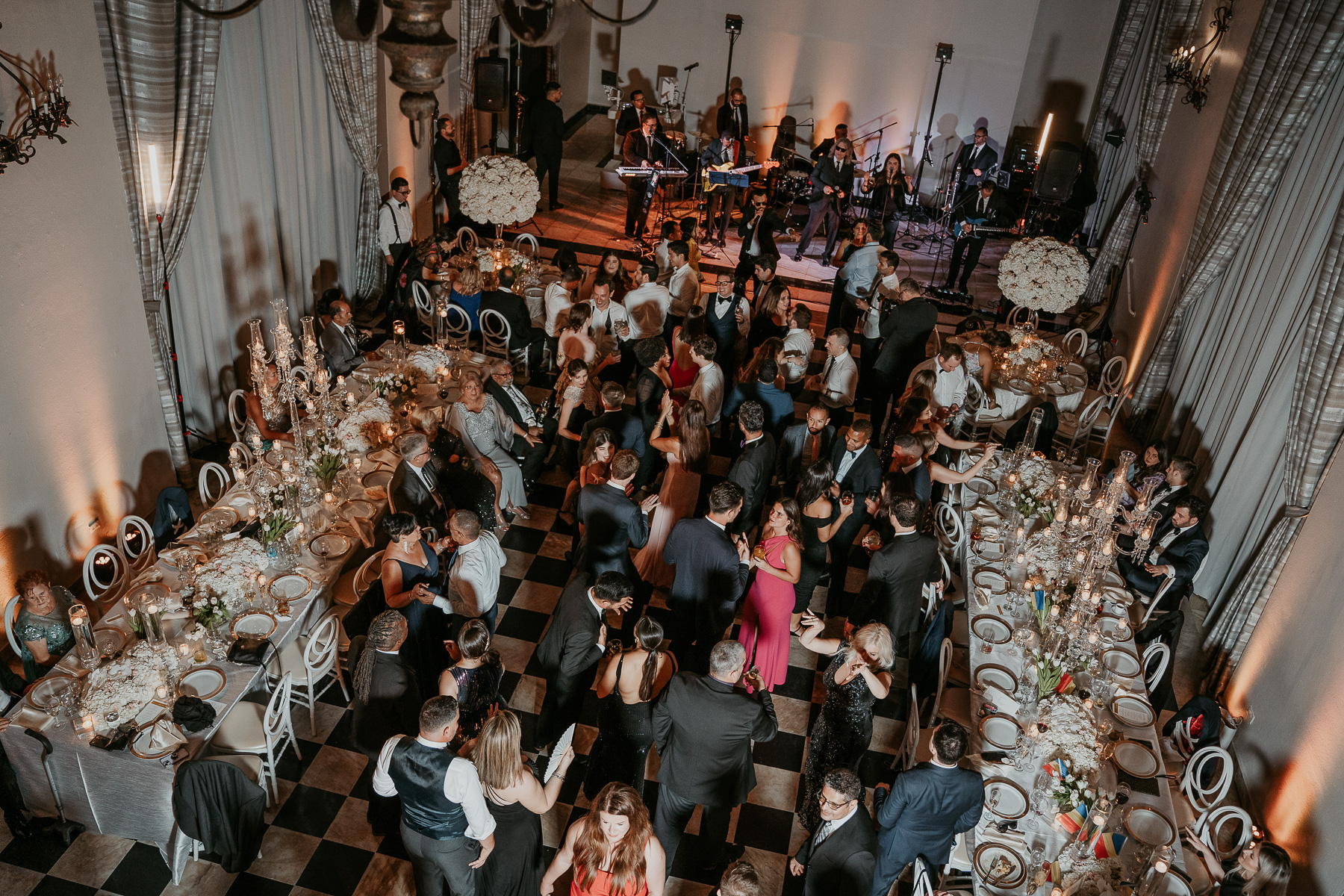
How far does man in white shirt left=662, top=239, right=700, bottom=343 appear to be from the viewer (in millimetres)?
8656

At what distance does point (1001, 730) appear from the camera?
15.9ft

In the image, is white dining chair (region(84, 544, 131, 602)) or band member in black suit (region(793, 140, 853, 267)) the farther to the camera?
band member in black suit (region(793, 140, 853, 267))

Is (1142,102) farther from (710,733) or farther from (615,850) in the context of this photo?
(615,850)

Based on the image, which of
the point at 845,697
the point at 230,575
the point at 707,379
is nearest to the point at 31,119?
the point at 230,575

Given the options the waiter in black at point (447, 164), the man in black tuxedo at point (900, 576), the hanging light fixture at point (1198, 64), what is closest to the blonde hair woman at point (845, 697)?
the man in black tuxedo at point (900, 576)

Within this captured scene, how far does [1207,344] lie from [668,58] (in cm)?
986

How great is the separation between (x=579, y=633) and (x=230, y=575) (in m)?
1.99

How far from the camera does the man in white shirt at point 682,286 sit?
8656mm

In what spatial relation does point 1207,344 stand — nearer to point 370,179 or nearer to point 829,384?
point 829,384

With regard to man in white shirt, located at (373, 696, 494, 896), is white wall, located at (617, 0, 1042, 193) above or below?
above

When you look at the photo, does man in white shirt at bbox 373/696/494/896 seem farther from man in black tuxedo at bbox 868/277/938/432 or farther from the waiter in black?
the waiter in black

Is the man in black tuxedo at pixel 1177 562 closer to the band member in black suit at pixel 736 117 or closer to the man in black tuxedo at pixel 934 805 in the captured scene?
the man in black tuxedo at pixel 934 805

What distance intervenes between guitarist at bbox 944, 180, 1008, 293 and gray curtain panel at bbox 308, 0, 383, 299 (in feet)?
23.0

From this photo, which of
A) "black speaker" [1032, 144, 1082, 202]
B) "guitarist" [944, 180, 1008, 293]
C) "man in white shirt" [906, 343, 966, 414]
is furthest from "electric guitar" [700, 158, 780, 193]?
"man in white shirt" [906, 343, 966, 414]
